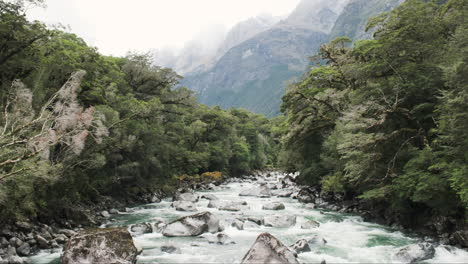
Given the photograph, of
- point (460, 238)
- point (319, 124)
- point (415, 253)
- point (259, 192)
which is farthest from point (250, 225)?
point (259, 192)

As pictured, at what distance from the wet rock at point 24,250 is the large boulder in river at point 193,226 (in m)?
5.48

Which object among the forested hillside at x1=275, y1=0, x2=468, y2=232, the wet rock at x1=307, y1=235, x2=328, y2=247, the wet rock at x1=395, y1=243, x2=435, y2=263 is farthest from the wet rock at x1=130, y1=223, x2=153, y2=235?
the wet rock at x1=395, y1=243, x2=435, y2=263

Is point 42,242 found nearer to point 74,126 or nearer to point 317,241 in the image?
point 74,126

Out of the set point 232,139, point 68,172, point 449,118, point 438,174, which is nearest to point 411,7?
point 449,118

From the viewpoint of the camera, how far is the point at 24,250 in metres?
12.0

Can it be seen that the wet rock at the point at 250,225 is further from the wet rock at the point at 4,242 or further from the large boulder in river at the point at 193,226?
the wet rock at the point at 4,242

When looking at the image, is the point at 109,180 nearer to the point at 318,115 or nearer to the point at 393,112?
the point at 318,115

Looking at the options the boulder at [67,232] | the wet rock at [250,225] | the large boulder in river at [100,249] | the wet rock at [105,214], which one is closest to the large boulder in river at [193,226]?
the wet rock at [250,225]

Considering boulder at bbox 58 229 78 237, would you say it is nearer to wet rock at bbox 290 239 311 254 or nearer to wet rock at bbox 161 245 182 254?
wet rock at bbox 161 245 182 254

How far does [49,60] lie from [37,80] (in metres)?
2.90

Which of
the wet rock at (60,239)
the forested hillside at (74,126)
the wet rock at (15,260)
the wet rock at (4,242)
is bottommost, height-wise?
the wet rock at (15,260)

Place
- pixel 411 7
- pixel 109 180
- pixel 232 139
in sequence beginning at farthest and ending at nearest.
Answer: pixel 232 139, pixel 109 180, pixel 411 7

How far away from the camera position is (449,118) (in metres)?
12.2

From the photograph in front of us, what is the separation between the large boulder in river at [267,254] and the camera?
9828 mm
